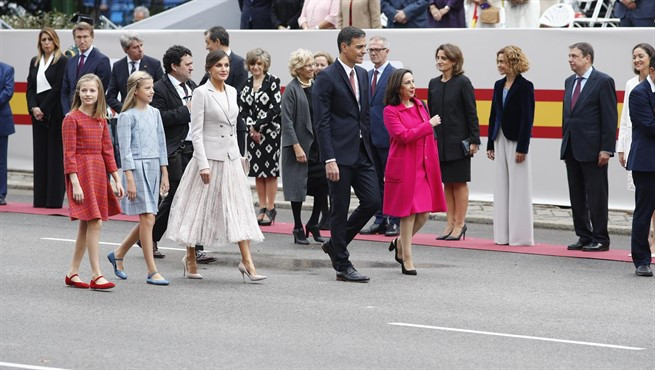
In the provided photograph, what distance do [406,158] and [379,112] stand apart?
9.49ft

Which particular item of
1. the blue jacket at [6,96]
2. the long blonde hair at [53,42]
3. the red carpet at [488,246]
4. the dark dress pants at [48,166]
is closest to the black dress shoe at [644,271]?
the red carpet at [488,246]

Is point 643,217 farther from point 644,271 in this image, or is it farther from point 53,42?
point 53,42

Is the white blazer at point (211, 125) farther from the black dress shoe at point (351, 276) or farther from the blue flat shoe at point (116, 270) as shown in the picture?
the black dress shoe at point (351, 276)

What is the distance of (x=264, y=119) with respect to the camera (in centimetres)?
1522

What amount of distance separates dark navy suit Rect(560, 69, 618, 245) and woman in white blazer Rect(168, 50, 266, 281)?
3.85m

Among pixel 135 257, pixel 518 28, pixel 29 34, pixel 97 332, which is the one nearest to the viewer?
pixel 97 332

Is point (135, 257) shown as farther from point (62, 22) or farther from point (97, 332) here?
point (62, 22)

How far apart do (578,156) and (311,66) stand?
2920 mm

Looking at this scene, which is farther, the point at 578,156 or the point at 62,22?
the point at 62,22

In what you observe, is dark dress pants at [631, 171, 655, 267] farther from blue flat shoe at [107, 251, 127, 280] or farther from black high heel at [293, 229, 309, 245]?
blue flat shoe at [107, 251, 127, 280]

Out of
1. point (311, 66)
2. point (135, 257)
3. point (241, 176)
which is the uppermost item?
point (311, 66)

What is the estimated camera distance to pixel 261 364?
26.9 feet

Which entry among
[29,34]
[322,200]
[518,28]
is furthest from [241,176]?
[29,34]

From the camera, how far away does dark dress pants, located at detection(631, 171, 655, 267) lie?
470 inches
